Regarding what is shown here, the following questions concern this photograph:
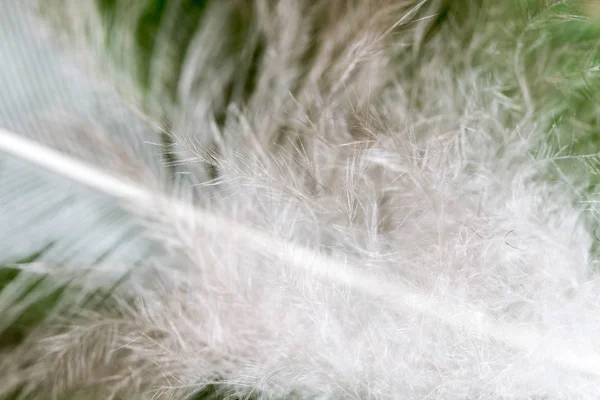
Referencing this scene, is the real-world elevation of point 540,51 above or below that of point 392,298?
above

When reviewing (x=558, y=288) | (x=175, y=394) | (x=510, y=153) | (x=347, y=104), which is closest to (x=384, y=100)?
(x=347, y=104)

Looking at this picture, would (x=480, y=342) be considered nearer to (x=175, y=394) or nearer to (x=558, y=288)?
(x=558, y=288)

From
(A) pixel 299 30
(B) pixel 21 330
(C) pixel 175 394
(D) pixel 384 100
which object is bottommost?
(C) pixel 175 394
